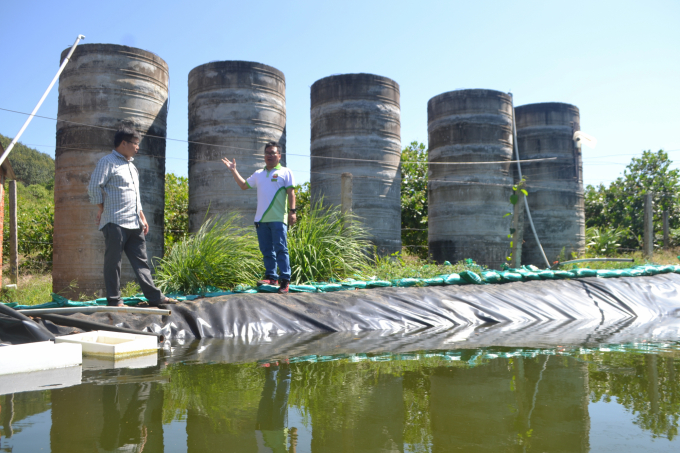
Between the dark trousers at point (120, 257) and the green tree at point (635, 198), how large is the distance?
13.9 metres

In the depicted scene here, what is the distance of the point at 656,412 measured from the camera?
5.89ft

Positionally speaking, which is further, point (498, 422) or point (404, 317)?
point (404, 317)

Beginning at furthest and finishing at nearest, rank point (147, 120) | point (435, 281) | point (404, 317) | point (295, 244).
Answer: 1. point (147, 120)
2. point (295, 244)
3. point (435, 281)
4. point (404, 317)

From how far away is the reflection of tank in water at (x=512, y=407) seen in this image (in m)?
1.52

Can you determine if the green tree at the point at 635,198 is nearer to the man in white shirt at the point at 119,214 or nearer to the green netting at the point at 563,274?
the green netting at the point at 563,274

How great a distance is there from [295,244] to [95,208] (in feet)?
10.3

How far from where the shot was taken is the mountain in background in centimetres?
3612

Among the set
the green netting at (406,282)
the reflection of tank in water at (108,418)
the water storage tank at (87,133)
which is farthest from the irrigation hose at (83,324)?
the water storage tank at (87,133)

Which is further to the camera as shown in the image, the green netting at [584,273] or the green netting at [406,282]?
the green netting at [584,273]

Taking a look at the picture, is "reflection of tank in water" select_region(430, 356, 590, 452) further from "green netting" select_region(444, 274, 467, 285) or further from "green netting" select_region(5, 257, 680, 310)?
"green netting" select_region(444, 274, 467, 285)

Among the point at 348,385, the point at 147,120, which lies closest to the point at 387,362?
the point at 348,385

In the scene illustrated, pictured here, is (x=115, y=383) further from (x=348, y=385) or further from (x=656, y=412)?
(x=656, y=412)

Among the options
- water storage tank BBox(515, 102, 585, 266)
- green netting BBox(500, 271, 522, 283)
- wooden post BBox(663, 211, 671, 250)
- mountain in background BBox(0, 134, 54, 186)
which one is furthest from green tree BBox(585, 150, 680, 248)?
mountain in background BBox(0, 134, 54, 186)

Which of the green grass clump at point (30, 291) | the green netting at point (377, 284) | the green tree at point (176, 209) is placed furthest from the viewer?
the green tree at point (176, 209)
